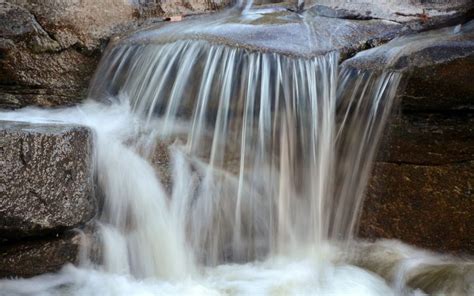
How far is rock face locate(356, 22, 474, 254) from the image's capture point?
305cm

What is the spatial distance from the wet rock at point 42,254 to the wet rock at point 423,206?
2.03m

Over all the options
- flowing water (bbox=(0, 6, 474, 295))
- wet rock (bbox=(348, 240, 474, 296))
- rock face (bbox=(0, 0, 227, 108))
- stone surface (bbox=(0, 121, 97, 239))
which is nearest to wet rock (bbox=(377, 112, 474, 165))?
flowing water (bbox=(0, 6, 474, 295))

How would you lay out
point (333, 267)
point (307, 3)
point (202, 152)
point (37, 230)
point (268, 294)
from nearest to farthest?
point (37, 230) < point (268, 294) < point (333, 267) < point (202, 152) < point (307, 3)

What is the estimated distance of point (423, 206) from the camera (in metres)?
3.28

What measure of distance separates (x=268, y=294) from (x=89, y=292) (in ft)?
3.77

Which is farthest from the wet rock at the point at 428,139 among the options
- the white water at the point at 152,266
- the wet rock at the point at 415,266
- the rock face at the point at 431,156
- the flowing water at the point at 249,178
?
the white water at the point at 152,266

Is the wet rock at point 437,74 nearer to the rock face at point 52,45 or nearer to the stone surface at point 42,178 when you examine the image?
the stone surface at point 42,178

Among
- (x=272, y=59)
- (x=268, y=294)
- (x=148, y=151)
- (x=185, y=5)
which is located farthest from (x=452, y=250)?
(x=185, y=5)

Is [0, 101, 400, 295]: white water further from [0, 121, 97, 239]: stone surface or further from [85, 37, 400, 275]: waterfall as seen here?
[0, 121, 97, 239]: stone surface

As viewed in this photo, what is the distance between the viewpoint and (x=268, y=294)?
3.08 m

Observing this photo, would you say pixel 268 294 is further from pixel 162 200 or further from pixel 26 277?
pixel 26 277

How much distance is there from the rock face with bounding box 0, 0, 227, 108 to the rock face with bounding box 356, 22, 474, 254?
2.97m

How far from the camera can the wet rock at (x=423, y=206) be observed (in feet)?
10.4

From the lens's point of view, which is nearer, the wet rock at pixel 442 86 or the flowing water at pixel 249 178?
the wet rock at pixel 442 86
